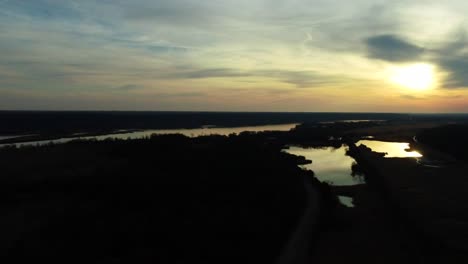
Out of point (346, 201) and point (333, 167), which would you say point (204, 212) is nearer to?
point (346, 201)

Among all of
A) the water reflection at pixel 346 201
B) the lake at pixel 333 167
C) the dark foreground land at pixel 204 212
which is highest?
the dark foreground land at pixel 204 212

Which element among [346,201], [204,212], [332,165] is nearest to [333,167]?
[332,165]

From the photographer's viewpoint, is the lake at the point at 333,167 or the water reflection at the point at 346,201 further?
the lake at the point at 333,167

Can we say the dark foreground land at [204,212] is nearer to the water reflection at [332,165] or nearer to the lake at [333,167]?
the lake at [333,167]

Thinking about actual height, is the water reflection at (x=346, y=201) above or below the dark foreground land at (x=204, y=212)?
below

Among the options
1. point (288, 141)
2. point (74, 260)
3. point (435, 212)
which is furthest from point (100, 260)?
point (288, 141)

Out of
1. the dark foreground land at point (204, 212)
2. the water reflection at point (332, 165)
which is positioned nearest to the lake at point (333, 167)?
the water reflection at point (332, 165)
